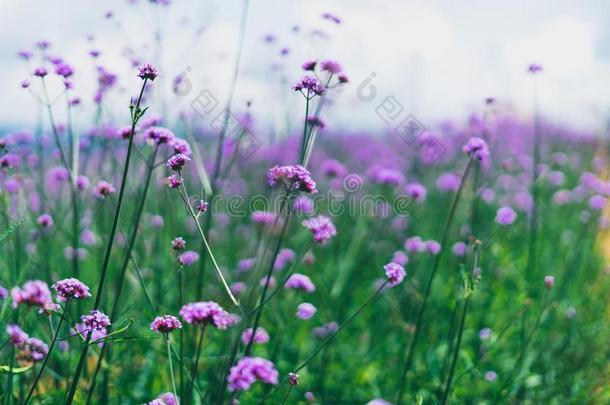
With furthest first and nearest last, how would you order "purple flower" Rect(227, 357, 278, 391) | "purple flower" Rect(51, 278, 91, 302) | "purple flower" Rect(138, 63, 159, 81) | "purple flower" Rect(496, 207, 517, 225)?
1. "purple flower" Rect(496, 207, 517, 225)
2. "purple flower" Rect(138, 63, 159, 81)
3. "purple flower" Rect(51, 278, 91, 302)
4. "purple flower" Rect(227, 357, 278, 391)

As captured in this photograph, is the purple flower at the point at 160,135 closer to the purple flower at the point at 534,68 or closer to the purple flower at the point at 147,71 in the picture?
the purple flower at the point at 147,71

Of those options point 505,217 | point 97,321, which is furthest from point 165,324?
point 505,217

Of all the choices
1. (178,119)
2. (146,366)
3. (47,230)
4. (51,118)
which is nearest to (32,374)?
(146,366)

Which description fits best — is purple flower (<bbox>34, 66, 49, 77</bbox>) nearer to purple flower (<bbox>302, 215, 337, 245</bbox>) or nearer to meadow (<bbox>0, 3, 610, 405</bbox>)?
meadow (<bbox>0, 3, 610, 405</bbox>)

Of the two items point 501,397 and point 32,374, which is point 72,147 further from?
point 501,397

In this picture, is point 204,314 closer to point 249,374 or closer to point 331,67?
point 249,374

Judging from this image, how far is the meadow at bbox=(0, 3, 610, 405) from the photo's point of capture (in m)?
2.12

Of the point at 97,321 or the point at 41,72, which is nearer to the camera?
the point at 97,321

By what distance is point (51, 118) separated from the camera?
2682 millimetres

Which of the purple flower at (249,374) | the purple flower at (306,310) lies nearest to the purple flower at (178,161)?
the purple flower at (249,374)

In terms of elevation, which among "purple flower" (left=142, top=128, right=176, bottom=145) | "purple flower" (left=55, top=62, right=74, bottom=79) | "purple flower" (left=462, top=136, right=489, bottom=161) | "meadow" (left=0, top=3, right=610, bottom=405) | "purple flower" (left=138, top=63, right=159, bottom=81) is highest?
"purple flower" (left=138, top=63, right=159, bottom=81)

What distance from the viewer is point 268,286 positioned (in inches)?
114

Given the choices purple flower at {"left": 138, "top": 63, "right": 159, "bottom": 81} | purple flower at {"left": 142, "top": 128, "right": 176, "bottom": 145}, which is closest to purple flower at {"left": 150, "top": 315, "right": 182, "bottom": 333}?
purple flower at {"left": 142, "top": 128, "right": 176, "bottom": 145}

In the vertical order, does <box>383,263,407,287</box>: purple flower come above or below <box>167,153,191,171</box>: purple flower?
below
